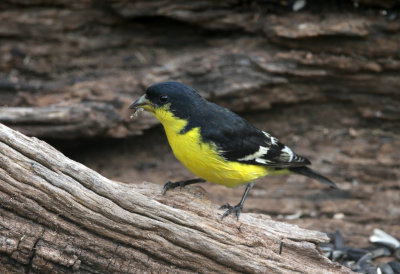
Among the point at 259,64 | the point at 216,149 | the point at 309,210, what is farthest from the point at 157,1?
the point at 309,210

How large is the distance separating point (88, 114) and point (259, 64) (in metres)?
2.70

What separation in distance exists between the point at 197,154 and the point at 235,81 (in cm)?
307

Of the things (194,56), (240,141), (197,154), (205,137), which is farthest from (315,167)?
(197,154)

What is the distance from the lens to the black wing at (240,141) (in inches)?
208

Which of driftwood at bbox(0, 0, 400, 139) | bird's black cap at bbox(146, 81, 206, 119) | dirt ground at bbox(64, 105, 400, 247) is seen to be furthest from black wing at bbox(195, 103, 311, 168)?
driftwood at bbox(0, 0, 400, 139)

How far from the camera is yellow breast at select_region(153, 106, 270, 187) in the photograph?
5.11 meters

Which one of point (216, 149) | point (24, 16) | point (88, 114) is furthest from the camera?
point (24, 16)

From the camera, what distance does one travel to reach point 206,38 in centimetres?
819

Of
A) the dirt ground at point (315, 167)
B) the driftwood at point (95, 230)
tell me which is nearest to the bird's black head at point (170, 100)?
the driftwood at point (95, 230)

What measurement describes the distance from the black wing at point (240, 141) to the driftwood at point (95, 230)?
89 centimetres

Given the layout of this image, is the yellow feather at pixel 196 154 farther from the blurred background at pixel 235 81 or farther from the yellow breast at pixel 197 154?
the blurred background at pixel 235 81

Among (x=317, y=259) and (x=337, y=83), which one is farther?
(x=337, y=83)

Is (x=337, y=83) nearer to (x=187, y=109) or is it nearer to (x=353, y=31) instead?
(x=353, y=31)

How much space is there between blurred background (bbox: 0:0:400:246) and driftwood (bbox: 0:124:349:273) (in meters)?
3.01
